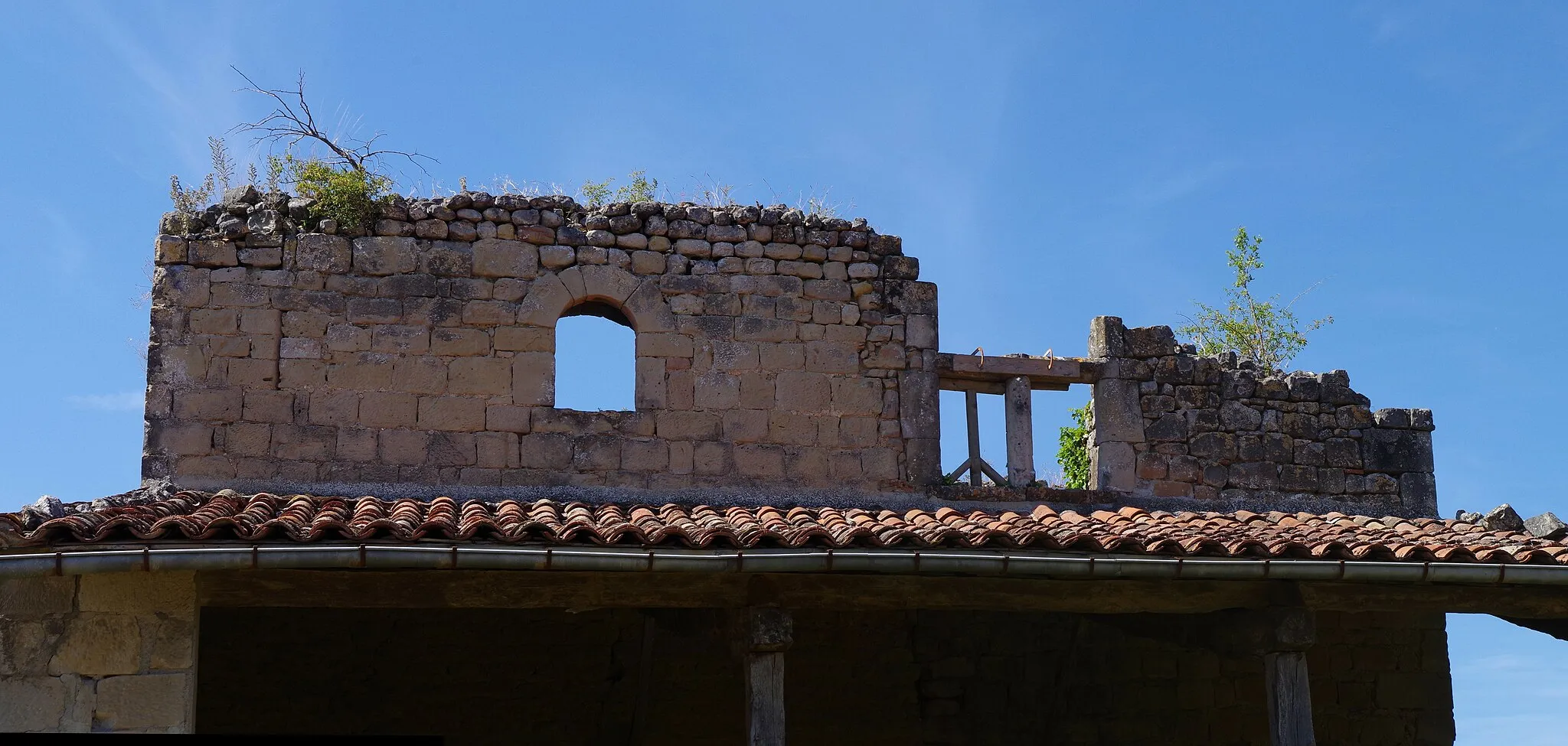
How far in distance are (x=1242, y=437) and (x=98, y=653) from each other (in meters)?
7.37

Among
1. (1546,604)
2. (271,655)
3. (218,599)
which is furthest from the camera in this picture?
(271,655)

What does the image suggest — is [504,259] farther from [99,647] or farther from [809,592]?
[99,647]

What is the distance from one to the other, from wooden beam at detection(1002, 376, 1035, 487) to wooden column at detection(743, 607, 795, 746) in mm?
3364

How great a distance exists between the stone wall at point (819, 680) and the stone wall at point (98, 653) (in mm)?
2324

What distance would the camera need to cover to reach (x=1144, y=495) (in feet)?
34.9

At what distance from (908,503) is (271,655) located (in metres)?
4.15

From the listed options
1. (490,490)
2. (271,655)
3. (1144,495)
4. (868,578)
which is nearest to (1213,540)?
(868,578)

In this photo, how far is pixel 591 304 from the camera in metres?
10.5

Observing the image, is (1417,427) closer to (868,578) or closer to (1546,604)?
(1546,604)

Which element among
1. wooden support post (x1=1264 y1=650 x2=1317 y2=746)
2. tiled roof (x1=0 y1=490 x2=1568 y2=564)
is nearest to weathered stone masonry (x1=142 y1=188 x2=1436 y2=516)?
tiled roof (x1=0 y1=490 x2=1568 y2=564)

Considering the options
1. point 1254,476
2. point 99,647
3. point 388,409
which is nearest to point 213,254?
point 388,409

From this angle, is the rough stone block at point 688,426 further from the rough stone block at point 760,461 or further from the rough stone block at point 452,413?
the rough stone block at point 452,413

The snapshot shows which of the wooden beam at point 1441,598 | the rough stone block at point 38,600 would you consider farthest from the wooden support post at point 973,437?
the rough stone block at point 38,600

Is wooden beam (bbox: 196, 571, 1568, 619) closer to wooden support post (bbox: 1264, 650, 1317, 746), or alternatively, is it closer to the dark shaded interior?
wooden support post (bbox: 1264, 650, 1317, 746)
